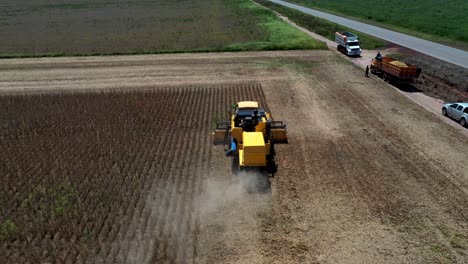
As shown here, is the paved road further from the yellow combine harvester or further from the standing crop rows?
the yellow combine harvester

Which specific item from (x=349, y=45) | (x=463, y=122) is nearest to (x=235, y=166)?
(x=463, y=122)

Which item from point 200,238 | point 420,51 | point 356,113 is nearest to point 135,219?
point 200,238

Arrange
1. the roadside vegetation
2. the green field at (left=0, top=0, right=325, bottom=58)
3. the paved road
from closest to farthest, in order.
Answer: the paved road < the green field at (left=0, top=0, right=325, bottom=58) < the roadside vegetation

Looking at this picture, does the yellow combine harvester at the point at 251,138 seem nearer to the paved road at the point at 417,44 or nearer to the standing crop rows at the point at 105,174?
the standing crop rows at the point at 105,174

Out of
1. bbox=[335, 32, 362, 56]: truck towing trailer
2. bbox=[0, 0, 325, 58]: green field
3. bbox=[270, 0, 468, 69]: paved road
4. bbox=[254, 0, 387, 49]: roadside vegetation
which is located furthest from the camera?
bbox=[254, 0, 387, 49]: roadside vegetation

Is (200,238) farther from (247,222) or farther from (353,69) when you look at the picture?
(353,69)

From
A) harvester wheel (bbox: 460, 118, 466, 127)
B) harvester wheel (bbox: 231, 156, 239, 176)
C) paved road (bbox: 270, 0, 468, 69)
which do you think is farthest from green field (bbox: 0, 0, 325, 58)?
harvester wheel (bbox: 231, 156, 239, 176)
